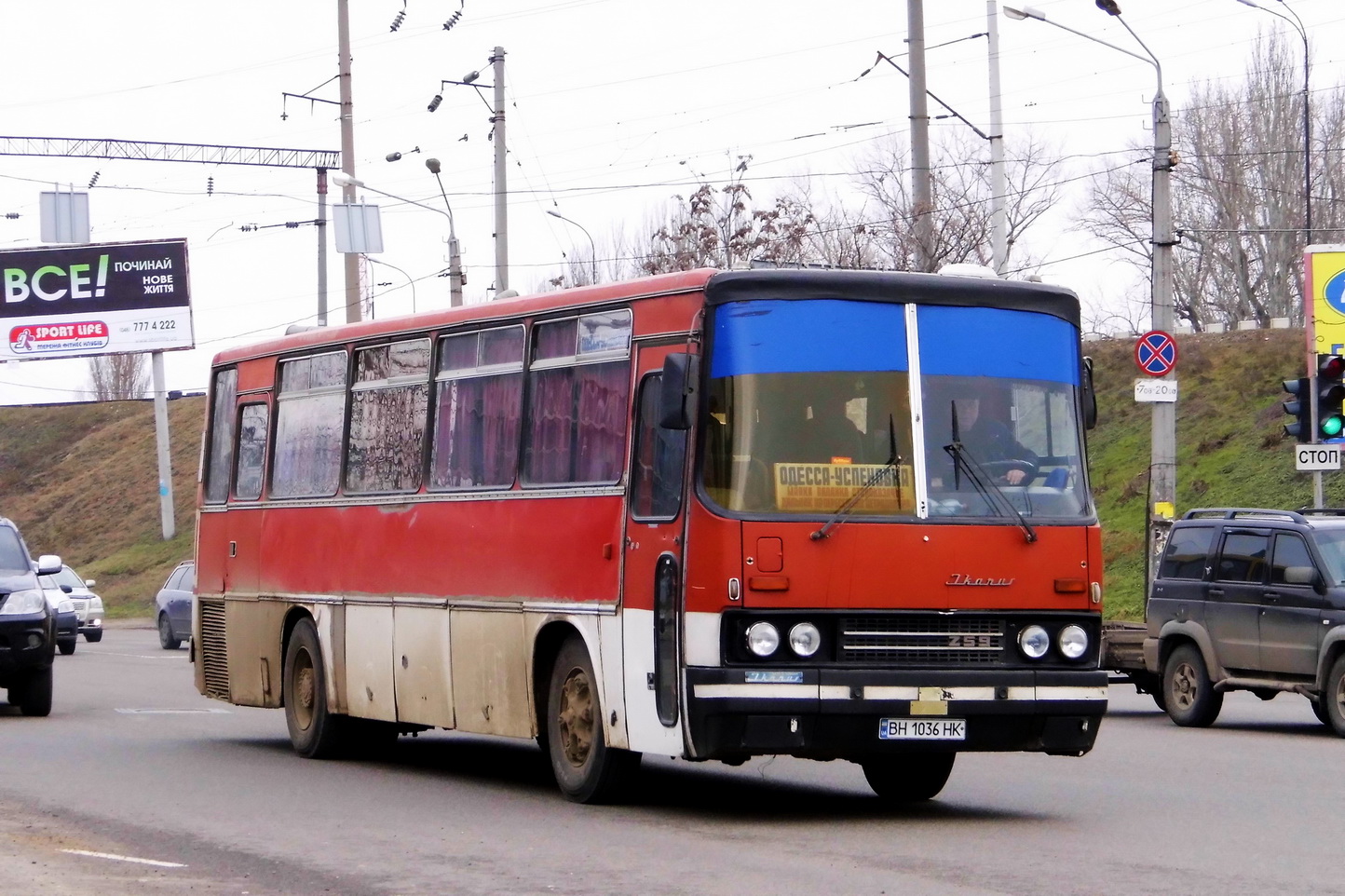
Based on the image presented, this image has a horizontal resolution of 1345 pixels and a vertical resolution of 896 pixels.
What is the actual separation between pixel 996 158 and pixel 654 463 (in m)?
24.2

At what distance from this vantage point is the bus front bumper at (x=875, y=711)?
10.9 m

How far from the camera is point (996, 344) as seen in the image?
11.8m

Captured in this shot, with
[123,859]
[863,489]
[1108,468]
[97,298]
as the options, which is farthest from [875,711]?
[97,298]

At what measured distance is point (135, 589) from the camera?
63.8m

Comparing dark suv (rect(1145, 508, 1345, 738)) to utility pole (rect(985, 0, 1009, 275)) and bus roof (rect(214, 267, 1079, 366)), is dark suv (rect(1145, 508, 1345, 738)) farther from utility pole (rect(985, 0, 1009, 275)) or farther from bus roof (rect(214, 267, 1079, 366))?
utility pole (rect(985, 0, 1009, 275))

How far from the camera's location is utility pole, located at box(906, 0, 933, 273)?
34.4 m

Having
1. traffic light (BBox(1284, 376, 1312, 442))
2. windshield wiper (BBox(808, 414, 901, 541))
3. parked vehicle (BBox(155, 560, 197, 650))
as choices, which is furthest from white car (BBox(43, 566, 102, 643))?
windshield wiper (BBox(808, 414, 901, 541))

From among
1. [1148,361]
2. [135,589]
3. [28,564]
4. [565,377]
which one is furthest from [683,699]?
[135,589]

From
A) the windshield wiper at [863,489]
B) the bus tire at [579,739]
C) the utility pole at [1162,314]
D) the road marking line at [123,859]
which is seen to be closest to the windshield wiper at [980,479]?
the windshield wiper at [863,489]

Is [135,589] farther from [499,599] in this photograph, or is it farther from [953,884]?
[953,884]

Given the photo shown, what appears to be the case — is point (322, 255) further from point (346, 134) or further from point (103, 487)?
point (103, 487)

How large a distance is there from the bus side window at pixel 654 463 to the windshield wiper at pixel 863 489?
2.63 feet

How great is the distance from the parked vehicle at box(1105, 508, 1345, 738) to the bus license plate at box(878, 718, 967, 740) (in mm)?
7650

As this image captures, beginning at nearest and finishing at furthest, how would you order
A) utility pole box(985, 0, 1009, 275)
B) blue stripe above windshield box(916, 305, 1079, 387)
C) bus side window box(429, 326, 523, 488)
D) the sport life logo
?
blue stripe above windshield box(916, 305, 1079, 387) < bus side window box(429, 326, 523, 488) < utility pole box(985, 0, 1009, 275) < the sport life logo
